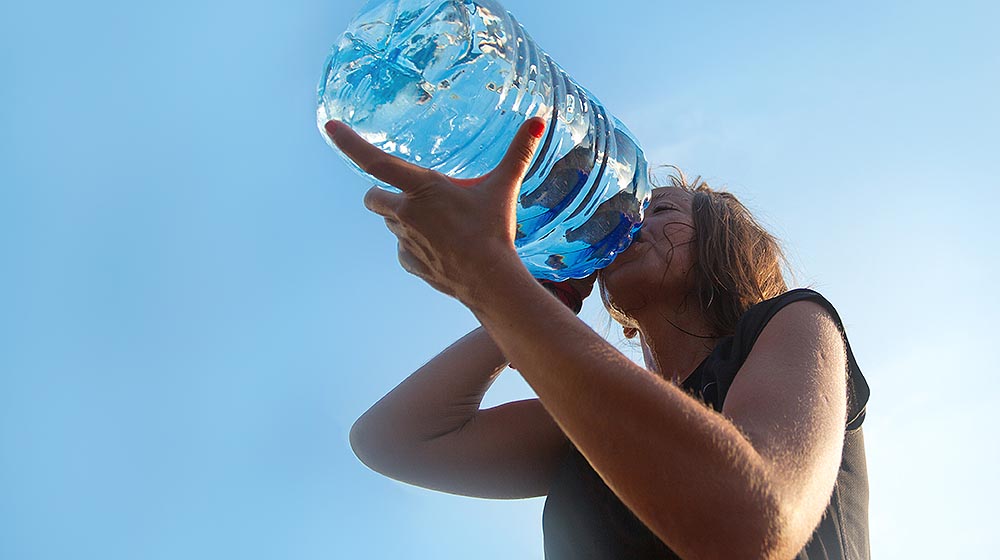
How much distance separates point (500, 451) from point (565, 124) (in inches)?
45.8

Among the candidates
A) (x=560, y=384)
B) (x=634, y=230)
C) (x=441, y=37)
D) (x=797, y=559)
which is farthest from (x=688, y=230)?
(x=560, y=384)

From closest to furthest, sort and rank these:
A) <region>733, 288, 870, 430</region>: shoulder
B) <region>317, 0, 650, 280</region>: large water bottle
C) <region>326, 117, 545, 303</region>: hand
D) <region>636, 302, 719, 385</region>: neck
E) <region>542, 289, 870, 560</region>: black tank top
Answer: <region>326, 117, 545, 303</region>: hand, <region>733, 288, 870, 430</region>: shoulder, <region>542, 289, 870, 560</region>: black tank top, <region>317, 0, 650, 280</region>: large water bottle, <region>636, 302, 719, 385</region>: neck

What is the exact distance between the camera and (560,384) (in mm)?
1450

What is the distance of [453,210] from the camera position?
1.63 meters

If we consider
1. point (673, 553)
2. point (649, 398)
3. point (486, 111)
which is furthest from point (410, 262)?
point (673, 553)

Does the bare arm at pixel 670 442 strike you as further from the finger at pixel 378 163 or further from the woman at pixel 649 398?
the finger at pixel 378 163

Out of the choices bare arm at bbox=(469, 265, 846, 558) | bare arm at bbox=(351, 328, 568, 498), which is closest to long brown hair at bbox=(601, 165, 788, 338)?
bare arm at bbox=(351, 328, 568, 498)

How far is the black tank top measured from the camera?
202cm

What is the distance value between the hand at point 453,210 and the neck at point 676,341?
4.07 ft

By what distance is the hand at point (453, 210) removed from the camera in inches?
62.9

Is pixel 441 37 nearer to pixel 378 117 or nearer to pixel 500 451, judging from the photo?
pixel 378 117

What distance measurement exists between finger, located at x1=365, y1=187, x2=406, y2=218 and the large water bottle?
623 millimetres

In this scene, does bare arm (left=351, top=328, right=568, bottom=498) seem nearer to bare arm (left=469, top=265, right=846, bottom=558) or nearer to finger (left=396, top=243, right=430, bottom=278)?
finger (left=396, top=243, right=430, bottom=278)

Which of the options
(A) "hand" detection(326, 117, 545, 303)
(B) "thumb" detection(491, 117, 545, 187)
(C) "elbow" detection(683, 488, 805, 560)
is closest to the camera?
(C) "elbow" detection(683, 488, 805, 560)
